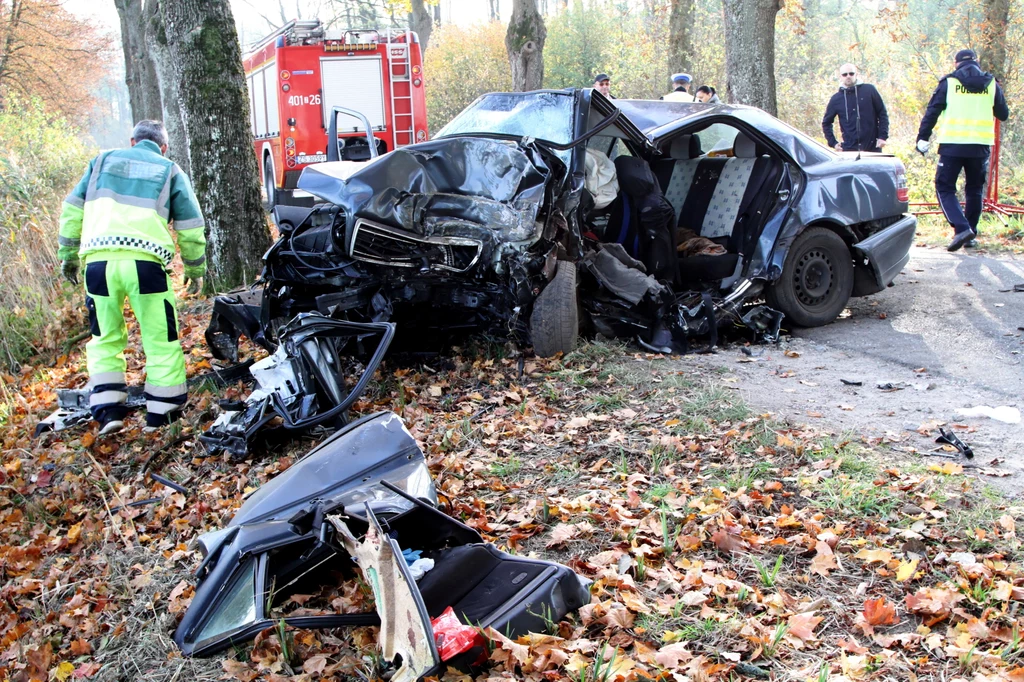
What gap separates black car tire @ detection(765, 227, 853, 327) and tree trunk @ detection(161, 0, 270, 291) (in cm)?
481

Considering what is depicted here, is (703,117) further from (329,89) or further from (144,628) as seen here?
(329,89)

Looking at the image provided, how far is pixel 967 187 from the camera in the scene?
949 centimetres

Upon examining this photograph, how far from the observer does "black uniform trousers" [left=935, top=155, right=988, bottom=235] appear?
9266 millimetres

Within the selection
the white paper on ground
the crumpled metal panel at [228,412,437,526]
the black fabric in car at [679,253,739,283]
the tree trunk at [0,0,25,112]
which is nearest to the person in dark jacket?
the black fabric in car at [679,253,739,283]

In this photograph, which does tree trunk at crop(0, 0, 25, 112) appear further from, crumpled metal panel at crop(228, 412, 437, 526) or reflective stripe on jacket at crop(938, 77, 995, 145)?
crumpled metal panel at crop(228, 412, 437, 526)

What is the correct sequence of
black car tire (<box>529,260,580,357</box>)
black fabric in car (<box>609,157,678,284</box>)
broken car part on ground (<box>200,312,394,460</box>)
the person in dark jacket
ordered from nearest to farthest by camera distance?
1. broken car part on ground (<box>200,312,394,460</box>)
2. black car tire (<box>529,260,580,357</box>)
3. black fabric in car (<box>609,157,678,284</box>)
4. the person in dark jacket

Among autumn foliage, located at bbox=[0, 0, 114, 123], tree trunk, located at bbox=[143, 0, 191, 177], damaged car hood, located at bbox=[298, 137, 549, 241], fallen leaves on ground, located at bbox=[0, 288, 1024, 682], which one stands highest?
autumn foliage, located at bbox=[0, 0, 114, 123]

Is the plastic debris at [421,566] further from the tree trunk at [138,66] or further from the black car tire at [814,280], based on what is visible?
the tree trunk at [138,66]

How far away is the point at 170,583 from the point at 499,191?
314cm

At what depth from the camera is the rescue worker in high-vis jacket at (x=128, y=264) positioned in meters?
5.30

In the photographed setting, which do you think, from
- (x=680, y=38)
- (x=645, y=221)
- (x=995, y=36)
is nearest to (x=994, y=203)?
(x=995, y=36)

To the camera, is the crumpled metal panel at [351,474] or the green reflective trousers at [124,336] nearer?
the crumpled metal panel at [351,474]

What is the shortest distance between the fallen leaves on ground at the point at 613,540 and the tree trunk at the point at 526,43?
940 cm

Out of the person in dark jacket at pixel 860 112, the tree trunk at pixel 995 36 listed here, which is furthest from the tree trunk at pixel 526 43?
the tree trunk at pixel 995 36
